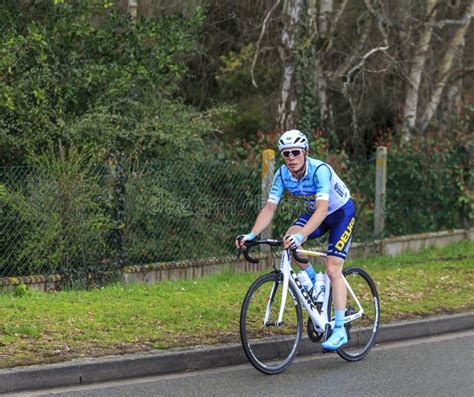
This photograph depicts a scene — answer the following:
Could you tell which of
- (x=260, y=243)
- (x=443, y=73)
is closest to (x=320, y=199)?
(x=260, y=243)

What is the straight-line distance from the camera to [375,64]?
22031 millimetres

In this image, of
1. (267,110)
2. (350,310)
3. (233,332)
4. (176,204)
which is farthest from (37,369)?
(267,110)

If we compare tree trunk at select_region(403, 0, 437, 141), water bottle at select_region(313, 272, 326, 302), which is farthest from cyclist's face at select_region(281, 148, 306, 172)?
tree trunk at select_region(403, 0, 437, 141)

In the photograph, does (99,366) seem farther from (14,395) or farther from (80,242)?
(80,242)

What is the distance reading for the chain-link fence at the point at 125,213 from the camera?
11.6 m

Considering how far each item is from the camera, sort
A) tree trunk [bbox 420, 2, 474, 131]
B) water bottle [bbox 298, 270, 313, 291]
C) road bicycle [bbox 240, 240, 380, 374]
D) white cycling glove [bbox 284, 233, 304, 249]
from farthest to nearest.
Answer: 1. tree trunk [bbox 420, 2, 474, 131]
2. water bottle [bbox 298, 270, 313, 291]
3. road bicycle [bbox 240, 240, 380, 374]
4. white cycling glove [bbox 284, 233, 304, 249]

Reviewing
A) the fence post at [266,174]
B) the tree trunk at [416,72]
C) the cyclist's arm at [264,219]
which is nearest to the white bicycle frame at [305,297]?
the cyclist's arm at [264,219]

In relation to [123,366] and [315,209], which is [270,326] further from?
[123,366]

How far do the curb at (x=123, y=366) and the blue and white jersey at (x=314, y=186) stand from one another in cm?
138

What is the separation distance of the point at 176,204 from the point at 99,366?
535 centimetres

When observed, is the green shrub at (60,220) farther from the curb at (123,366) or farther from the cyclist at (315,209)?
the cyclist at (315,209)

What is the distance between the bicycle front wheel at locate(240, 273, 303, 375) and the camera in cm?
813

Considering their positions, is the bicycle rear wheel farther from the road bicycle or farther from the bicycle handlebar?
the bicycle handlebar

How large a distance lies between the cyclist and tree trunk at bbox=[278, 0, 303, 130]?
964cm
